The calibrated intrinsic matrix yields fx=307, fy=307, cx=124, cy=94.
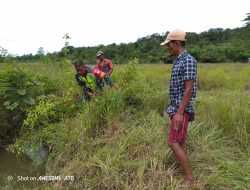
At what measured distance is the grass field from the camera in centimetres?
331

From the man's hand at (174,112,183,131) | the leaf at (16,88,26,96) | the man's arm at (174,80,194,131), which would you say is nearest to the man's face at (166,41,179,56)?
the man's arm at (174,80,194,131)

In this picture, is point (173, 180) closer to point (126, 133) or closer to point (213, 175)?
point (213, 175)

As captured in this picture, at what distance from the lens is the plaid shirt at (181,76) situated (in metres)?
2.90

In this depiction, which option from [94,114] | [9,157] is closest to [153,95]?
[94,114]

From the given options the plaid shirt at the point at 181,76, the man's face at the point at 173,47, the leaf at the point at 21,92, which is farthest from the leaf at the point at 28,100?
the man's face at the point at 173,47

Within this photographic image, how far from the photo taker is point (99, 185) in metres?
3.40

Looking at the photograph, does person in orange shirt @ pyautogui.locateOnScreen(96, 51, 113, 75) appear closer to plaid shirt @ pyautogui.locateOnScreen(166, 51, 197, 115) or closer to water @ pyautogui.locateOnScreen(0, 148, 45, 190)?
water @ pyautogui.locateOnScreen(0, 148, 45, 190)

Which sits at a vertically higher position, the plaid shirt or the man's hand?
the plaid shirt

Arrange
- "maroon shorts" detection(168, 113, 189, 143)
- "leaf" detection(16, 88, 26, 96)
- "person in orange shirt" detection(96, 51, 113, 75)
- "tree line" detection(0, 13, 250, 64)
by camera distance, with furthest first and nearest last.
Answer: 1. "tree line" detection(0, 13, 250, 64)
2. "person in orange shirt" detection(96, 51, 113, 75)
3. "leaf" detection(16, 88, 26, 96)
4. "maroon shorts" detection(168, 113, 189, 143)

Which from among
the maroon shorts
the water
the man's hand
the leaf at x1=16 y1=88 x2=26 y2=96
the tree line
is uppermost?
the tree line

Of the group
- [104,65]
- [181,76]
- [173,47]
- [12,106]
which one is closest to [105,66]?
[104,65]

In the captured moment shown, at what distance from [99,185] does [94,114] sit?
1.30 m

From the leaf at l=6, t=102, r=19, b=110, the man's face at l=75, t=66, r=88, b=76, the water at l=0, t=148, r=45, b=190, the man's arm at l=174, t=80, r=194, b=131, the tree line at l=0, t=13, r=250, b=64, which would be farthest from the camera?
the tree line at l=0, t=13, r=250, b=64

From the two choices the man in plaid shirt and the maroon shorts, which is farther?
the maroon shorts
